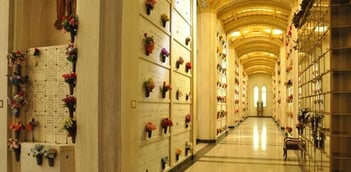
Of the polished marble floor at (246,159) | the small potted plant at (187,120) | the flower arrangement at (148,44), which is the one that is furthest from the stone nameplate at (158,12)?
the polished marble floor at (246,159)

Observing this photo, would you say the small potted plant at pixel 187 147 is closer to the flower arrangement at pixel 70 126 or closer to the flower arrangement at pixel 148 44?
the flower arrangement at pixel 148 44

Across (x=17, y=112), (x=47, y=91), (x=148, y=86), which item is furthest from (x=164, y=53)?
(x=17, y=112)

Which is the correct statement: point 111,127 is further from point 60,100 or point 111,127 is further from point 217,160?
point 217,160

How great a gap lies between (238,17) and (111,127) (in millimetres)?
10835

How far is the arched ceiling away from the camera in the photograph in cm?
1161

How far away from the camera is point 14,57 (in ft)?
14.8

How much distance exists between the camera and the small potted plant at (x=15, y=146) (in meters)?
4.43

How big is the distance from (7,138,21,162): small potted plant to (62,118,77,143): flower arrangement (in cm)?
84

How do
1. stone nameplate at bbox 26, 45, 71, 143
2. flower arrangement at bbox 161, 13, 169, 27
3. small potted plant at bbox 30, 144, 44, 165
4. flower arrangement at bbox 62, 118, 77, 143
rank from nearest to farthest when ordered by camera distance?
flower arrangement at bbox 62, 118, 77, 143, small potted plant at bbox 30, 144, 44, 165, stone nameplate at bbox 26, 45, 71, 143, flower arrangement at bbox 161, 13, 169, 27

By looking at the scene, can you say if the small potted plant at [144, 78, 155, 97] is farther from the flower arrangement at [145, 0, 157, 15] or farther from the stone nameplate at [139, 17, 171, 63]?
the flower arrangement at [145, 0, 157, 15]

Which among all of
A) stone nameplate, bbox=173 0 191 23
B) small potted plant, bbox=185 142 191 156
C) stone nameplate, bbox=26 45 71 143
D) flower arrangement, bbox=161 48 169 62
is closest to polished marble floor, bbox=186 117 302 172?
small potted plant, bbox=185 142 191 156

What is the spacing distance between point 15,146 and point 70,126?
3.17 ft

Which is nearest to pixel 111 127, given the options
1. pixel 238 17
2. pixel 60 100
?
pixel 60 100

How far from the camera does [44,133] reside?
4496mm
